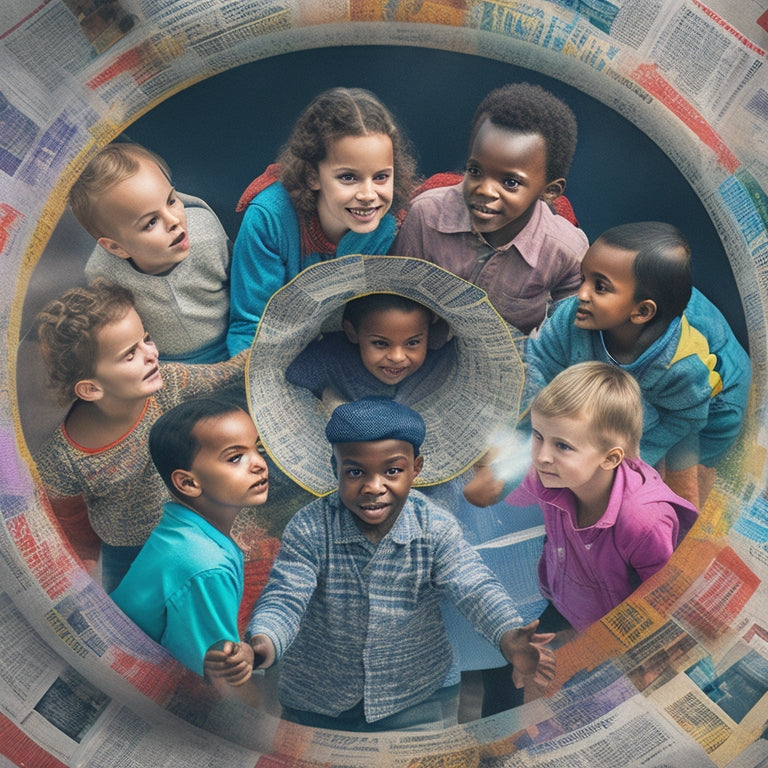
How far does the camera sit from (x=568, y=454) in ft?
5.34

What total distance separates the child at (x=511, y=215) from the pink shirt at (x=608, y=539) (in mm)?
310

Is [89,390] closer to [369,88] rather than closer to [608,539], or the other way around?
[369,88]

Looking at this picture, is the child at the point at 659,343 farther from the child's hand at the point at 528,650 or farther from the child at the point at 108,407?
the child at the point at 108,407

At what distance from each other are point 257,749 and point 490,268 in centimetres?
98

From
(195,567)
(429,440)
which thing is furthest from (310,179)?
(195,567)

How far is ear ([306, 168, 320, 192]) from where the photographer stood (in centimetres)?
149

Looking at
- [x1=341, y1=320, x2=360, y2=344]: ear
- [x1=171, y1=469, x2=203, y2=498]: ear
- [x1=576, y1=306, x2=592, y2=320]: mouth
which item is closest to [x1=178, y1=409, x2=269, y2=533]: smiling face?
[x1=171, y1=469, x2=203, y2=498]: ear

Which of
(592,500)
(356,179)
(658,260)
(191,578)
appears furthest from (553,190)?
(191,578)

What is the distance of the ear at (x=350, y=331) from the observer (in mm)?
1649

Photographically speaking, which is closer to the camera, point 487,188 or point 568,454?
point 487,188

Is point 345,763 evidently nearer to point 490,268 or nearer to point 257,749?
point 257,749

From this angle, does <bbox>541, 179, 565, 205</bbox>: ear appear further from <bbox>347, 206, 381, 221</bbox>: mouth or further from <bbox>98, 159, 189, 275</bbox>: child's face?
<bbox>98, 159, 189, 275</bbox>: child's face

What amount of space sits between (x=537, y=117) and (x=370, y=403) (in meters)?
0.52

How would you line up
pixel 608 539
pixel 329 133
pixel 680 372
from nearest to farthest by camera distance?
pixel 329 133 → pixel 680 372 → pixel 608 539
